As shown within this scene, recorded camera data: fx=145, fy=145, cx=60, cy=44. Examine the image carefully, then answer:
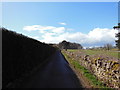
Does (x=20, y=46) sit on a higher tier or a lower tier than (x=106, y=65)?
higher

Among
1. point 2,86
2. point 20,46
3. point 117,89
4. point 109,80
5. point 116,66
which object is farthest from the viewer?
point 20,46

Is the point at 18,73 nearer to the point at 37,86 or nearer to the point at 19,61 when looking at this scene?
the point at 19,61

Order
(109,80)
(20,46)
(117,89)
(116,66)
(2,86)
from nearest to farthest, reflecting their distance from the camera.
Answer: (2,86), (117,89), (116,66), (109,80), (20,46)

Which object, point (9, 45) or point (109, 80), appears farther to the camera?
point (109, 80)

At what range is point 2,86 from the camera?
7.03m

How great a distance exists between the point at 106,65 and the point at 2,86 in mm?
6283

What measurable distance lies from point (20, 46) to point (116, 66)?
239 inches

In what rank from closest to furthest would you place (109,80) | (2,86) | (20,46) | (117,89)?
(2,86) < (117,89) < (109,80) < (20,46)

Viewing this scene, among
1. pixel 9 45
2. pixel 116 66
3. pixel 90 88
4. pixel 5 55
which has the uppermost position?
pixel 9 45

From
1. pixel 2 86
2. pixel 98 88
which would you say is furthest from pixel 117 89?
pixel 2 86

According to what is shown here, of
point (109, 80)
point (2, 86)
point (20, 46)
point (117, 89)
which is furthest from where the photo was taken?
point (20, 46)

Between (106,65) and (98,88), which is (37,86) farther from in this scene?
(106,65)

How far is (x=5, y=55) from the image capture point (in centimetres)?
732

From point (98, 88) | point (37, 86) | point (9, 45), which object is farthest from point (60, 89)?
point (9, 45)
